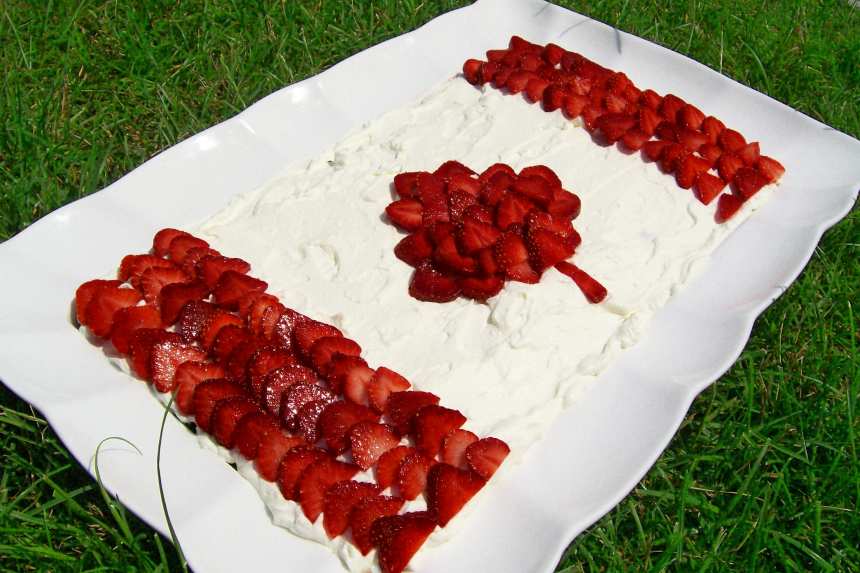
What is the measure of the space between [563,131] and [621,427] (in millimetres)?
1074

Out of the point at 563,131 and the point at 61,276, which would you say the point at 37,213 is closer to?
the point at 61,276

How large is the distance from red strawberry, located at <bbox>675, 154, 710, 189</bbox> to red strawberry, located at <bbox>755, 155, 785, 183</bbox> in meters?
0.19

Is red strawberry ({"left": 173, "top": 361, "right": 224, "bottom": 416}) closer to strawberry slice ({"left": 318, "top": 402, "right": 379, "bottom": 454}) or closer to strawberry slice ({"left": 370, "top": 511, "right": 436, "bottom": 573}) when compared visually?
strawberry slice ({"left": 318, "top": 402, "right": 379, "bottom": 454})

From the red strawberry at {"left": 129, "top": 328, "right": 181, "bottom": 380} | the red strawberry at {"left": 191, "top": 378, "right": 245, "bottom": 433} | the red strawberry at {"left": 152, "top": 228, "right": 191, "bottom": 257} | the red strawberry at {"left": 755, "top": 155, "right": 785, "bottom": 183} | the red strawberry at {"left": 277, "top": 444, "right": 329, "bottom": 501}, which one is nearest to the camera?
the red strawberry at {"left": 277, "top": 444, "right": 329, "bottom": 501}

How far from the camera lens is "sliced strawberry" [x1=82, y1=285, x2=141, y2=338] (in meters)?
1.91

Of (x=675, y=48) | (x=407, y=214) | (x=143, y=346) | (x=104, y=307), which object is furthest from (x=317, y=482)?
(x=675, y=48)

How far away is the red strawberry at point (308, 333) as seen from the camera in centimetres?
186

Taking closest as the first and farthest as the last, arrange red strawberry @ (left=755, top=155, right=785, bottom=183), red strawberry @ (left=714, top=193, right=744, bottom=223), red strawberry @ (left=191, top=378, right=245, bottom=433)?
red strawberry @ (left=191, top=378, right=245, bottom=433)
red strawberry @ (left=714, top=193, right=744, bottom=223)
red strawberry @ (left=755, top=155, right=785, bottom=183)

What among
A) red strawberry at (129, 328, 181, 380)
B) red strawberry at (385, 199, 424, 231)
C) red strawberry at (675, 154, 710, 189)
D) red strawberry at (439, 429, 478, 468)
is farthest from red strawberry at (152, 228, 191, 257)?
red strawberry at (675, 154, 710, 189)

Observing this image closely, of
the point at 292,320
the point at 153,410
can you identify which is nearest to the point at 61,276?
the point at 153,410

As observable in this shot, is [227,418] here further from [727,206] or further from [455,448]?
[727,206]

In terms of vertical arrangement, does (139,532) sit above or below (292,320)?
below

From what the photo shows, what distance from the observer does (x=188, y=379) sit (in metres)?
1.79

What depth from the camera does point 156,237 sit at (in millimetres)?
2121
